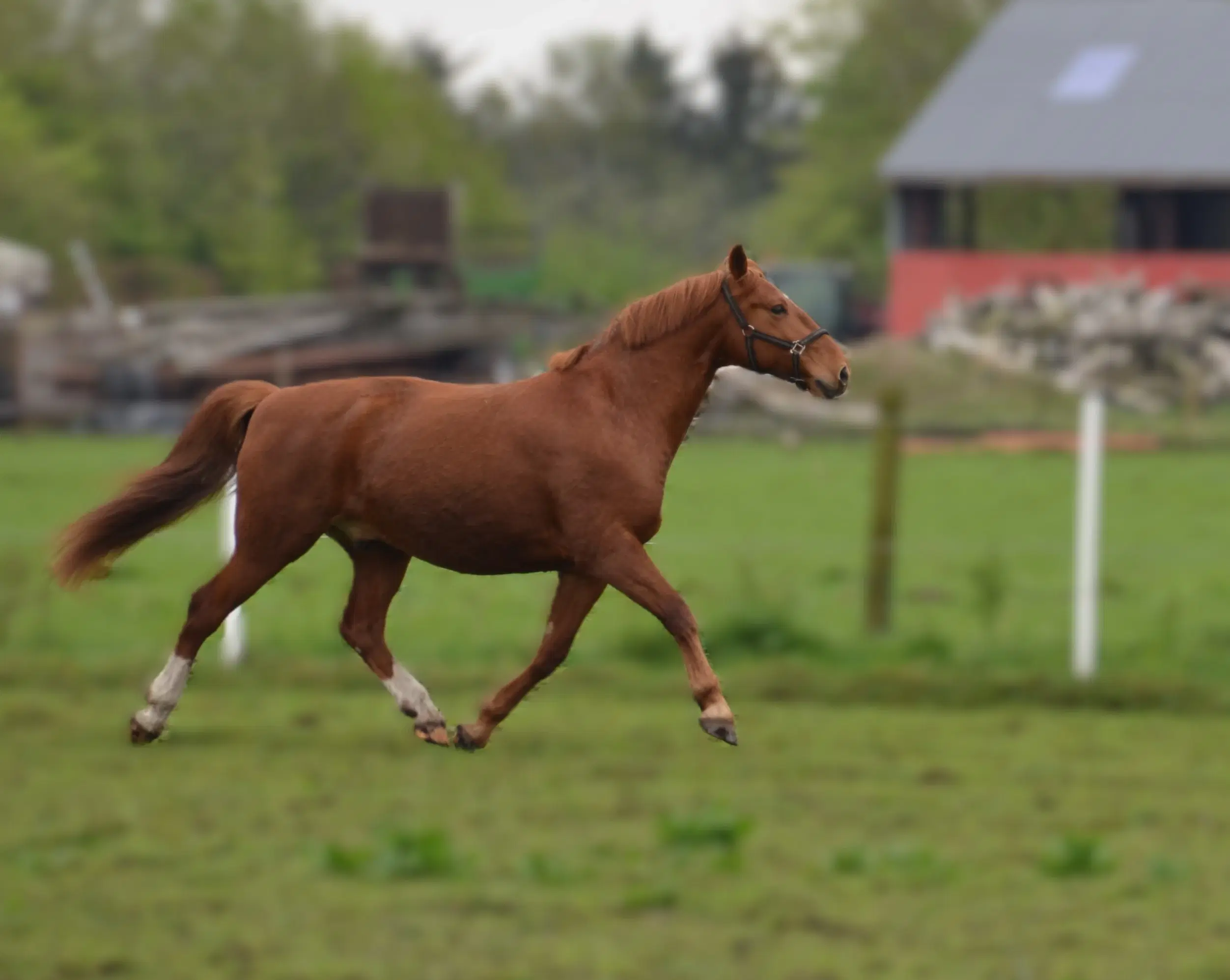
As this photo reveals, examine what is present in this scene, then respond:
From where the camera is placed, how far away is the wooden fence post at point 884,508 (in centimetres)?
1052

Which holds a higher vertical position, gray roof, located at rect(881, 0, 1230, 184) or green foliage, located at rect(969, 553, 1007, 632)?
gray roof, located at rect(881, 0, 1230, 184)

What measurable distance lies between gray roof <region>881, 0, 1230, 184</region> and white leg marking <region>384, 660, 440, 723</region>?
42399mm

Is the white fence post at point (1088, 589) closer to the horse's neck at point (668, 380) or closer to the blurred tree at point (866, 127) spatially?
the blurred tree at point (866, 127)

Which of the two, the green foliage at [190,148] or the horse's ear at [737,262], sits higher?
the horse's ear at [737,262]

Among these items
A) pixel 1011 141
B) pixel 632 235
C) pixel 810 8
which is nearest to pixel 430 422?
pixel 810 8

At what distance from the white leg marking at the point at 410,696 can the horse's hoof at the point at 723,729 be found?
40 cm

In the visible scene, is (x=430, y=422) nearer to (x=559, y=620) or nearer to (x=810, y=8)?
(x=559, y=620)

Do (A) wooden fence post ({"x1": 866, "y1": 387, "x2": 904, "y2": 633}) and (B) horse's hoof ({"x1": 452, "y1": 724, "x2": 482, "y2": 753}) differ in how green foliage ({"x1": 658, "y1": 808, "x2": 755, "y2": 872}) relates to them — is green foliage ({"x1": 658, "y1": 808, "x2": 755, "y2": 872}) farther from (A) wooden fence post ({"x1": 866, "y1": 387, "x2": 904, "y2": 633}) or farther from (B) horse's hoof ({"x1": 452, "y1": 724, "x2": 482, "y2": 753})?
(B) horse's hoof ({"x1": 452, "y1": 724, "x2": 482, "y2": 753})

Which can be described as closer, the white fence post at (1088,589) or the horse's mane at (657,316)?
the horse's mane at (657,316)

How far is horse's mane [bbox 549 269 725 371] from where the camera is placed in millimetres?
2904

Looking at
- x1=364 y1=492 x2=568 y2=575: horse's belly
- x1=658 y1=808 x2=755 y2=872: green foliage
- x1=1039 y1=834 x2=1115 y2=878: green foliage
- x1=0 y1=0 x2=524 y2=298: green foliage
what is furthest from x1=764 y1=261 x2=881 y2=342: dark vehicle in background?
x1=364 y1=492 x2=568 y2=575: horse's belly

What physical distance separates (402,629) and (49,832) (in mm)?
7339

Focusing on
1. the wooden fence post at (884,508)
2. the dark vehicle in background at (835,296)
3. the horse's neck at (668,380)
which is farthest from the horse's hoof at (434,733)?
the dark vehicle in background at (835,296)

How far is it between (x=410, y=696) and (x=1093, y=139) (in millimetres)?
51246
